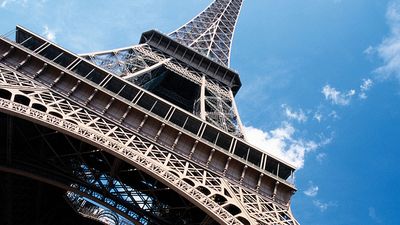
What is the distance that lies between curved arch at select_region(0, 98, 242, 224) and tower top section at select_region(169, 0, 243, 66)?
21.9 m

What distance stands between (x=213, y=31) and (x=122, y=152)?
1149 inches

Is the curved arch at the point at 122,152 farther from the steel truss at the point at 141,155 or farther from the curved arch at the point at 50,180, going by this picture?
the curved arch at the point at 50,180

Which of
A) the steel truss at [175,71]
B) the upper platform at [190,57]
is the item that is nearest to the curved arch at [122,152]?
the steel truss at [175,71]

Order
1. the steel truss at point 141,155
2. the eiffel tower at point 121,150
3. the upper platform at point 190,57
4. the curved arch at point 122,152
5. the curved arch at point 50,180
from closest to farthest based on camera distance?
the curved arch at point 122,152
the steel truss at point 141,155
the eiffel tower at point 121,150
the curved arch at point 50,180
the upper platform at point 190,57

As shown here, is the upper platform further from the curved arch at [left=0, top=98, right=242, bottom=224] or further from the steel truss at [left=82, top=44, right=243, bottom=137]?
the curved arch at [left=0, top=98, right=242, bottom=224]

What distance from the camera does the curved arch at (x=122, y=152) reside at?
1405 cm

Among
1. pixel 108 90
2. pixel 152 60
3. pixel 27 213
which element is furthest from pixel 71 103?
pixel 152 60

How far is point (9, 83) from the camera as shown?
1647 cm

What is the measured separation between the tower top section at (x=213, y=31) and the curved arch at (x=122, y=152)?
21.9 m

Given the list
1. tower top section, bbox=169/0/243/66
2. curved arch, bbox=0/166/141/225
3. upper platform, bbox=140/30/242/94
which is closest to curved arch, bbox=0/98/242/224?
curved arch, bbox=0/166/141/225

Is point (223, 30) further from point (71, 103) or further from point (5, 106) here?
point (5, 106)


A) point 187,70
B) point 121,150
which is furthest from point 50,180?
point 187,70

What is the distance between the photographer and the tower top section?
123 feet

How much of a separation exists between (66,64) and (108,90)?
327cm
